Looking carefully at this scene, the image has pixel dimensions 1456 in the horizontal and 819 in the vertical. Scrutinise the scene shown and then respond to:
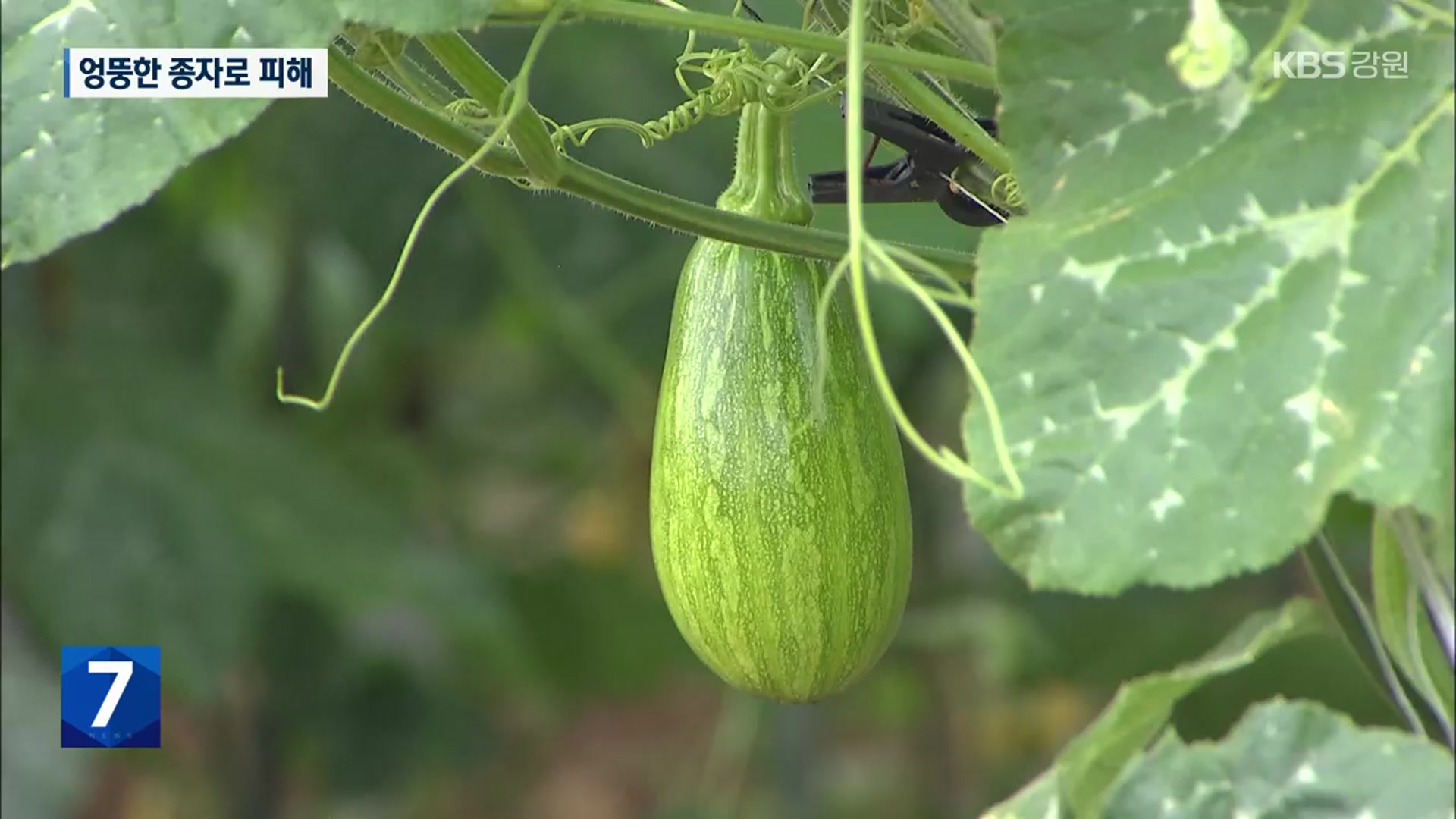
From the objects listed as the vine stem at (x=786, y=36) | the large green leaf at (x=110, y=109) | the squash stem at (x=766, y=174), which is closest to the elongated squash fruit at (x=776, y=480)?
the squash stem at (x=766, y=174)

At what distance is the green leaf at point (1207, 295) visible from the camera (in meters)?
0.49

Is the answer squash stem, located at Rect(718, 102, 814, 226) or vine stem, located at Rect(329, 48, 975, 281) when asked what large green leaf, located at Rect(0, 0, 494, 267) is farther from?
squash stem, located at Rect(718, 102, 814, 226)

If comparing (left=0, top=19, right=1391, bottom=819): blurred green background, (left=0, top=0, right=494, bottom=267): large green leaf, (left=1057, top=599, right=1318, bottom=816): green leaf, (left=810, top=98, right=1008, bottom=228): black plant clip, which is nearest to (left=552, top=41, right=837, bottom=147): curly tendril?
(left=810, top=98, right=1008, bottom=228): black plant clip

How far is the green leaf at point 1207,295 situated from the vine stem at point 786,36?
0.06 m

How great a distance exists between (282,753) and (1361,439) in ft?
5.80

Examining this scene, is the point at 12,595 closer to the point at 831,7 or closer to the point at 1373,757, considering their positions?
the point at 831,7

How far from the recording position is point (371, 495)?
1.76 meters

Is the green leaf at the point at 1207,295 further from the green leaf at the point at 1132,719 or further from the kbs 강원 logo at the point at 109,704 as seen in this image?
the kbs 강원 logo at the point at 109,704

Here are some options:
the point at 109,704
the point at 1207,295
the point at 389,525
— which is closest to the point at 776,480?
the point at 1207,295

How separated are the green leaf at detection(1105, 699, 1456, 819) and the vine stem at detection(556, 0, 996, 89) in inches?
9.7

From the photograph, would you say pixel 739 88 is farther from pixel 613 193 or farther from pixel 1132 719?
pixel 1132 719

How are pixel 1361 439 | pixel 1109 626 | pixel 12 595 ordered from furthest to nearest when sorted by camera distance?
pixel 1109 626, pixel 12 595, pixel 1361 439

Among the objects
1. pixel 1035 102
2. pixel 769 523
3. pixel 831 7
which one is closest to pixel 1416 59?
pixel 1035 102

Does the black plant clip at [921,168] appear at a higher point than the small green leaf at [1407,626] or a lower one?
higher
